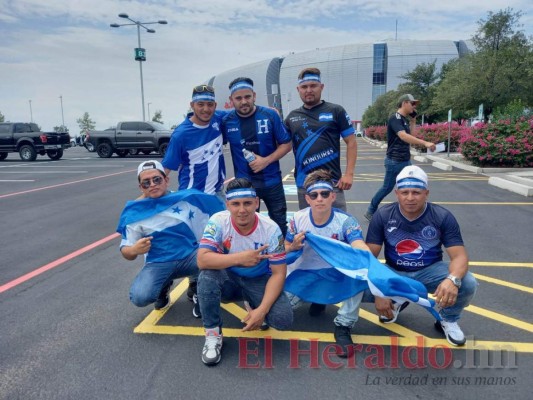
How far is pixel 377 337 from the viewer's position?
3.11 metres

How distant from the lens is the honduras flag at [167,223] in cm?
336

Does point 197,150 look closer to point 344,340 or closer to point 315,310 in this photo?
point 315,310

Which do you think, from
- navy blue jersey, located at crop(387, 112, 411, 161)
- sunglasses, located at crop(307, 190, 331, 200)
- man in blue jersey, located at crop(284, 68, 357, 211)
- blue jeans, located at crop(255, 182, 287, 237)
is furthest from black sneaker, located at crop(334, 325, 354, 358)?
navy blue jersey, located at crop(387, 112, 411, 161)

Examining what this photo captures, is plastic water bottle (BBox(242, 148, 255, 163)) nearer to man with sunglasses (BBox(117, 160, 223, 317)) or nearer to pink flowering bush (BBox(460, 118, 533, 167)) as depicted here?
man with sunglasses (BBox(117, 160, 223, 317))

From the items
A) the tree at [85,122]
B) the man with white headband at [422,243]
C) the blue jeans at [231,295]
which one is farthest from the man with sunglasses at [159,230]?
the tree at [85,122]

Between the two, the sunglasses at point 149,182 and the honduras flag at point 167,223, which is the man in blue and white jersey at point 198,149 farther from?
the sunglasses at point 149,182

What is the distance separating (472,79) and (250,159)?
2350cm

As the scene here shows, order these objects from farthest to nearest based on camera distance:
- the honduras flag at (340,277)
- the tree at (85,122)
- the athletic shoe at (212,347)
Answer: the tree at (85,122), the athletic shoe at (212,347), the honduras flag at (340,277)

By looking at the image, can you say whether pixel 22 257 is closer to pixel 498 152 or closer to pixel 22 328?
pixel 22 328

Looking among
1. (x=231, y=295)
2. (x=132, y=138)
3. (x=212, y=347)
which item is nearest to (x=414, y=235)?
(x=231, y=295)

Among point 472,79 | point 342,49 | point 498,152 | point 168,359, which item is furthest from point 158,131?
point 342,49

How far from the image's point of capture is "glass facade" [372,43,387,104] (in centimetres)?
9450

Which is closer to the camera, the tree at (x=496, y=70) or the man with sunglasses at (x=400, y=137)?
the man with sunglasses at (x=400, y=137)

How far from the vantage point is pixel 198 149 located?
3822 millimetres
